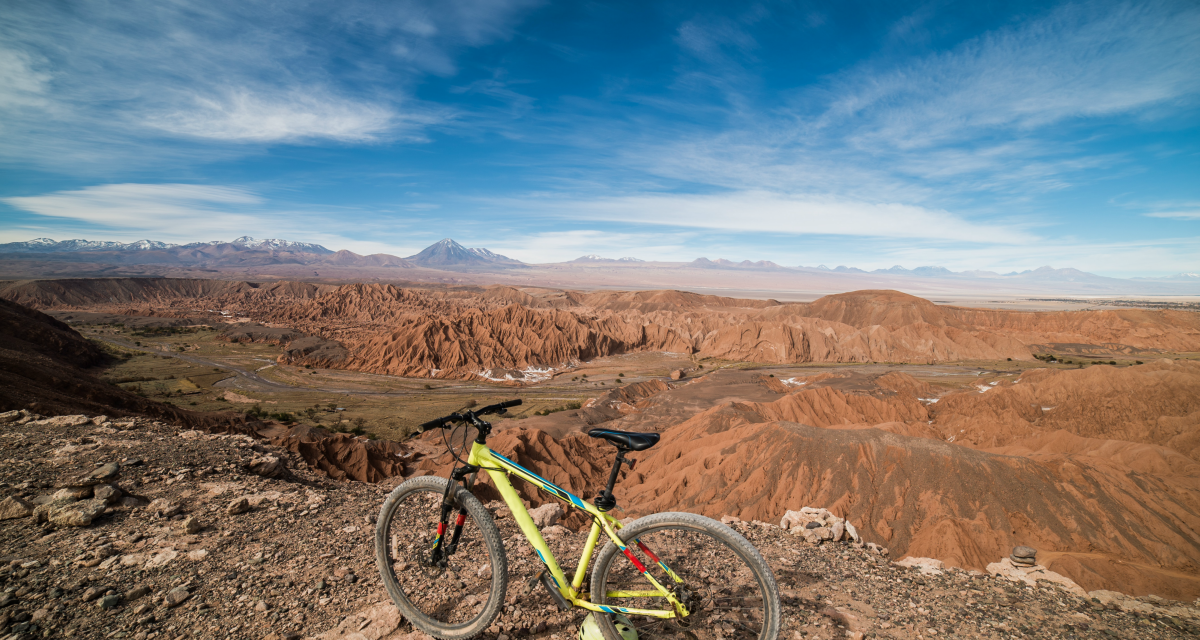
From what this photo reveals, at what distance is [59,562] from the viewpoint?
432 centimetres

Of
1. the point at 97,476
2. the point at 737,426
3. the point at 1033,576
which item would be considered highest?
the point at 97,476

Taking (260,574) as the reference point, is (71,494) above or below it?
above

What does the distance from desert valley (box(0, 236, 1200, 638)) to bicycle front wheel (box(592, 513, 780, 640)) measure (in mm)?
864

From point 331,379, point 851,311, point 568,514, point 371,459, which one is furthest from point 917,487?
point 851,311

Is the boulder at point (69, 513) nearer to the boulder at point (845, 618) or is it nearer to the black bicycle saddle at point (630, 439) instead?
the black bicycle saddle at point (630, 439)

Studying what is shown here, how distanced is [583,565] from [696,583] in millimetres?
1702

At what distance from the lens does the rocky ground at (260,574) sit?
3.90m

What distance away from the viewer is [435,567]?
14.3ft

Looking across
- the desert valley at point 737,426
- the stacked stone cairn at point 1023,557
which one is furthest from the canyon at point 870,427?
the stacked stone cairn at point 1023,557

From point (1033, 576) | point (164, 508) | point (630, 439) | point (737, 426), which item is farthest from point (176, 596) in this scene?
point (737, 426)

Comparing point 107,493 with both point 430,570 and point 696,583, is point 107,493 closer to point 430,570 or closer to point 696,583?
point 430,570

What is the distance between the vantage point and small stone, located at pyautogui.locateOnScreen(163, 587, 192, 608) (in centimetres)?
393

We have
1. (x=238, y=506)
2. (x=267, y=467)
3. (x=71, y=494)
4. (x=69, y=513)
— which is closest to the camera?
(x=69, y=513)

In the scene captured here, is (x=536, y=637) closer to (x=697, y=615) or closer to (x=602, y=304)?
(x=697, y=615)
